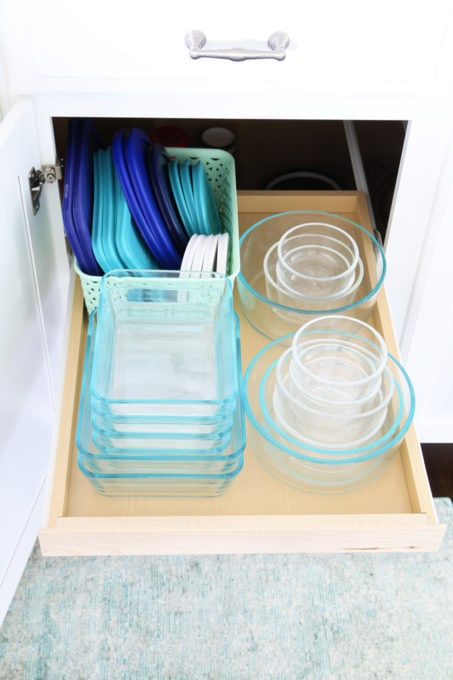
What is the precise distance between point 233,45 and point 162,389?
0.39 m

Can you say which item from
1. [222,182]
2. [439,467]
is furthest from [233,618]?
[222,182]

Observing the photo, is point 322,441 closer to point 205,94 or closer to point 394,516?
point 394,516

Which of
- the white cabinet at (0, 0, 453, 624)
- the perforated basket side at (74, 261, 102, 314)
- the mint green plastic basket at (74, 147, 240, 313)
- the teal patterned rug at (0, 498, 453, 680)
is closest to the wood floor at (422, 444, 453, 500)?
the teal patterned rug at (0, 498, 453, 680)

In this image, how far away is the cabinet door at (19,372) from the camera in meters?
0.84

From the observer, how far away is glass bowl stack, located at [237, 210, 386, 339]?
3.22 ft

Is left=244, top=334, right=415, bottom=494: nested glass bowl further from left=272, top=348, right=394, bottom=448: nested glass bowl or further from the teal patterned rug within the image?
the teal patterned rug

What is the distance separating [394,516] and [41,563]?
2.73 ft

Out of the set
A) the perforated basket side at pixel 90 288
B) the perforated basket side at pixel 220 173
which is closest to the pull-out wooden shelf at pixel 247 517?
the perforated basket side at pixel 90 288

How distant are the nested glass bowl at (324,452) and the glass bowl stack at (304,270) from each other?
5.2 inches

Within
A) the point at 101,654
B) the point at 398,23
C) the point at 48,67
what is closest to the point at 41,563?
the point at 101,654

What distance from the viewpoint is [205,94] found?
862 mm

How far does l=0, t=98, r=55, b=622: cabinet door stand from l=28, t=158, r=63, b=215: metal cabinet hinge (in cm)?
2

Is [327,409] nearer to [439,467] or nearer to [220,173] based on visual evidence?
[220,173]

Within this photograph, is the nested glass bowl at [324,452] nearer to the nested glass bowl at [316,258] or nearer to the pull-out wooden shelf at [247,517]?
the pull-out wooden shelf at [247,517]
